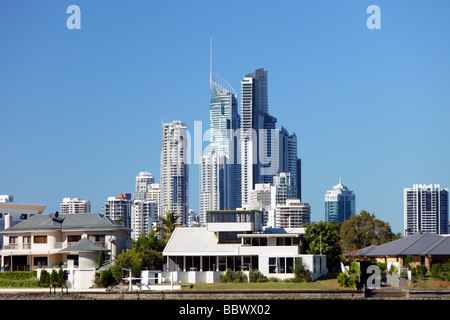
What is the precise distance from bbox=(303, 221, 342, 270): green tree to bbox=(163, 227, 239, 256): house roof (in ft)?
21.5

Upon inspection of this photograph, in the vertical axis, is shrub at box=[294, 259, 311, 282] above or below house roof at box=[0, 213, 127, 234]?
below

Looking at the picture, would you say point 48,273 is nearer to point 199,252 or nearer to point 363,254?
point 199,252

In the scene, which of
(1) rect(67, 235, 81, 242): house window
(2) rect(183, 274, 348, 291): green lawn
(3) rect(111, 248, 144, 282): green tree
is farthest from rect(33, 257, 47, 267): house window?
(2) rect(183, 274, 348, 291): green lawn

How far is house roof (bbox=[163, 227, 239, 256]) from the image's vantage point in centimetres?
6600

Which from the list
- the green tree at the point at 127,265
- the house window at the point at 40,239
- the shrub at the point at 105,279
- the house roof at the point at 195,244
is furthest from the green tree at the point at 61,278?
the house window at the point at 40,239

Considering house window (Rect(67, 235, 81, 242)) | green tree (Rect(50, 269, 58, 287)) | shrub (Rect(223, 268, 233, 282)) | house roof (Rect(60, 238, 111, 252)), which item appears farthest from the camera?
house window (Rect(67, 235, 81, 242))

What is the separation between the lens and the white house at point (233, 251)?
63438 millimetres

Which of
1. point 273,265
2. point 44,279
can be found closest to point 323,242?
point 273,265

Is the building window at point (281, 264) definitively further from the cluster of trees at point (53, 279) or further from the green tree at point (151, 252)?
the cluster of trees at point (53, 279)

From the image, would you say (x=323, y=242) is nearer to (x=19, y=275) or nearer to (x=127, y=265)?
(x=127, y=265)

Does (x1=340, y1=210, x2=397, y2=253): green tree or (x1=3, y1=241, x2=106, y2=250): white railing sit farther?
(x1=340, y1=210, x2=397, y2=253): green tree

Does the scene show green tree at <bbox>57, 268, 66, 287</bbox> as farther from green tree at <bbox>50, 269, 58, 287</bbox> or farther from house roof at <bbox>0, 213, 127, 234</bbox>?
house roof at <bbox>0, 213, 127, 234</bbox>

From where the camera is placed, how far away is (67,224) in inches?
2899

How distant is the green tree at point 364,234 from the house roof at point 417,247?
22241 mm
